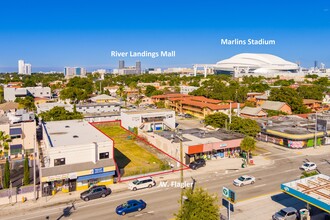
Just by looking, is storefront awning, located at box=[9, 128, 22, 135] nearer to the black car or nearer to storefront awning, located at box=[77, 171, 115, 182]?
storefront awning, located at box=[77, 171, 115, 182]

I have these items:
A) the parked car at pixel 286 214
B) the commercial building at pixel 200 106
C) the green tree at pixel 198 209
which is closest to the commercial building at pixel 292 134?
the commercial building at pixel 200 106

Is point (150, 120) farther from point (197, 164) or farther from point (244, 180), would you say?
point (244, 180)

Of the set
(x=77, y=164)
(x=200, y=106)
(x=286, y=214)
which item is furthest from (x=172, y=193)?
(x=200, y=106)

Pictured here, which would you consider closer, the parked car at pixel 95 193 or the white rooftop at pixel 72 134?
the parked car at pixel 95 193

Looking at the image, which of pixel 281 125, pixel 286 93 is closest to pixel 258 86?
pixel 286 93

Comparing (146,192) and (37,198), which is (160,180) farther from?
(37,198)

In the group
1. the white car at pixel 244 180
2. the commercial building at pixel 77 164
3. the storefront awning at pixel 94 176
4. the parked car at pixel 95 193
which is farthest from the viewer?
the white car at pixel 244 180

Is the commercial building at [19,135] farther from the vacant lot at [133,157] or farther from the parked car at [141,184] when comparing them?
the parked car at [141,184]

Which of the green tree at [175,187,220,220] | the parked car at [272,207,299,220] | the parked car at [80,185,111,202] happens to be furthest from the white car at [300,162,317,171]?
the parked car at [80,185,111,202]
